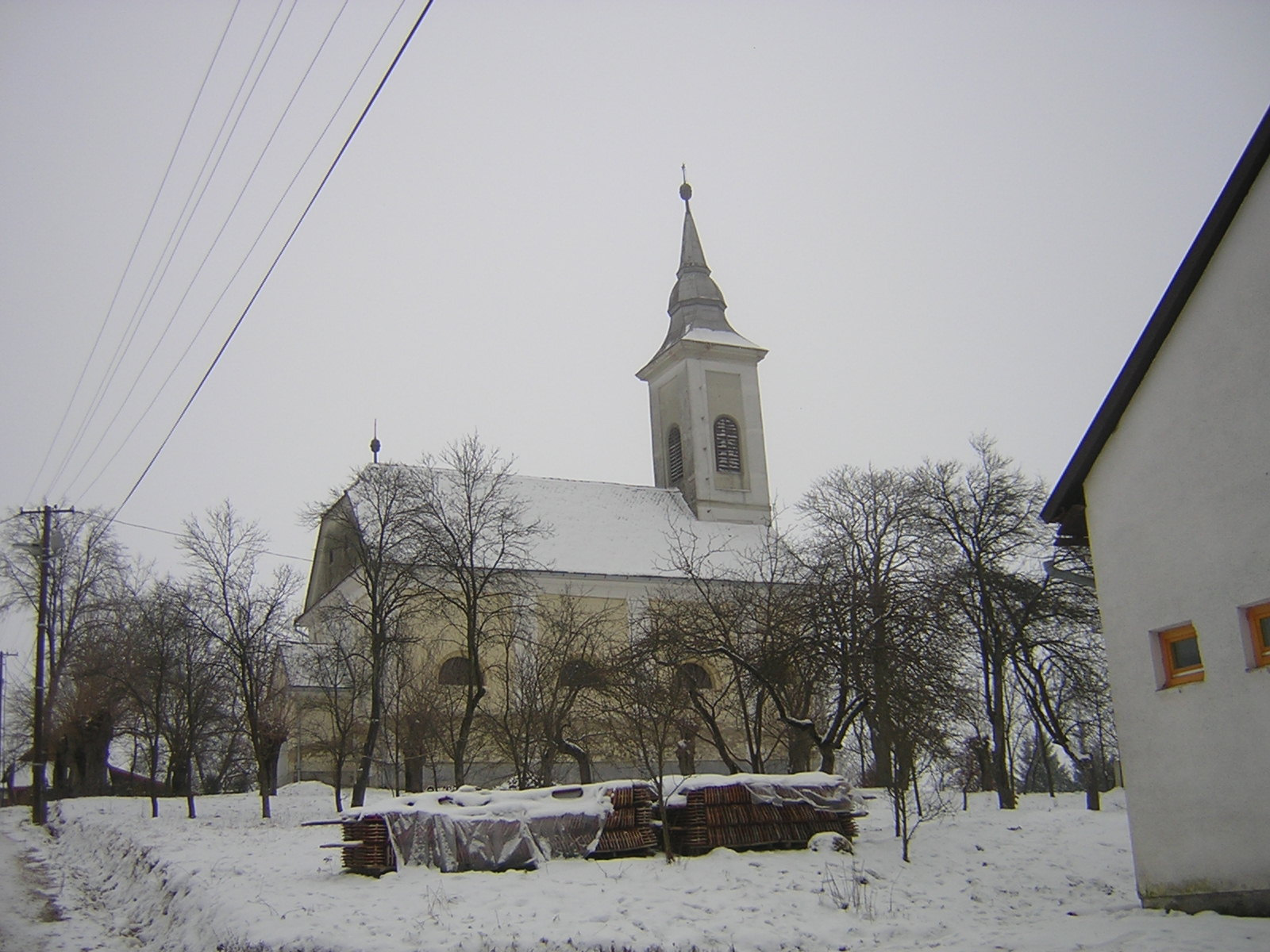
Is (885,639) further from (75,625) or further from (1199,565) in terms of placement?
(75,625)

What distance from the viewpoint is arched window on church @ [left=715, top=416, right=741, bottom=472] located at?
46188 millimetres

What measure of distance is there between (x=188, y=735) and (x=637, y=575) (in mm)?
16764

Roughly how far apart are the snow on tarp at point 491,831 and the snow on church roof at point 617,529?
74.1 feet

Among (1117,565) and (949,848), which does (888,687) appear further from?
(1117,565)

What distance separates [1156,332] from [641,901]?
8164mm

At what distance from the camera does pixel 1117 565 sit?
12.4 m

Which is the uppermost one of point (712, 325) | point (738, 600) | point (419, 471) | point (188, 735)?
point (712, 325)

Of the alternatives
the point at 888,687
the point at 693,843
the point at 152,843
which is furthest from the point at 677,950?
the point at 152,843

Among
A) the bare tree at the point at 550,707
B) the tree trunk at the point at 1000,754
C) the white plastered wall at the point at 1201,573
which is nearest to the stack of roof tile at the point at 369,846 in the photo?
the bare tree at the point at 550,707

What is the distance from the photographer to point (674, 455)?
157ft

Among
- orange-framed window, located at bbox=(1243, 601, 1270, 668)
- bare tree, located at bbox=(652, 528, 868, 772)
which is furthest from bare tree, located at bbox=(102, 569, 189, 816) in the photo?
orange-framed window, located at bbox=(1243, 601, 1270, 668)

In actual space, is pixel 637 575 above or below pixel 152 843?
above

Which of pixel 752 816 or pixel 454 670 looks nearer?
pixel 752 816

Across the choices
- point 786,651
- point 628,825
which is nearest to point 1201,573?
point 628,825
